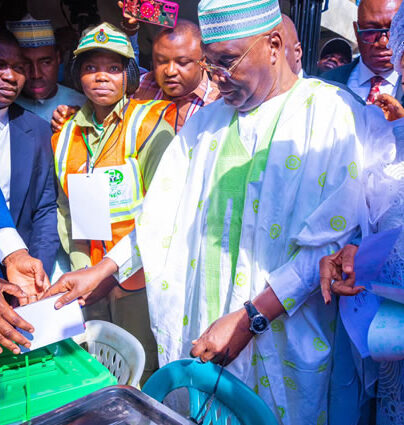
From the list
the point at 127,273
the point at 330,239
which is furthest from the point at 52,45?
the point at 330,239

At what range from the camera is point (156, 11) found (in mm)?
2559

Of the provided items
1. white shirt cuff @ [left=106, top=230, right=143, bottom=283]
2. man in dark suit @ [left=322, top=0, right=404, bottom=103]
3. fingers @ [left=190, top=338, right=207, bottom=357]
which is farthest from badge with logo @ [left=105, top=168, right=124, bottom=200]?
man in dark suit @ [left=322, top=0, right=404, bottom=103]

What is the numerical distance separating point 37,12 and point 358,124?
10.3 ft

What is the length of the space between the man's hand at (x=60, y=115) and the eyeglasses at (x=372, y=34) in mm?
1696

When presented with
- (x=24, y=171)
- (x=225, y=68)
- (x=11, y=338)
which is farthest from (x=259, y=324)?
(x=24, y=171)

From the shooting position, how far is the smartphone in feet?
8.29

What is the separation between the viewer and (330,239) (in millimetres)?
1405

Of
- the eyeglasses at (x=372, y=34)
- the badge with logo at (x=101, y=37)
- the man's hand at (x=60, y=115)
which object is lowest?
the man's hand at (x=60, y=115)

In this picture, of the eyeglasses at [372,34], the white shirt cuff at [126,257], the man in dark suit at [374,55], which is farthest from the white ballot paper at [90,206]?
the eyeglasses at [372,34]

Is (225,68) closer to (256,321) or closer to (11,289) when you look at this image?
(256,321)

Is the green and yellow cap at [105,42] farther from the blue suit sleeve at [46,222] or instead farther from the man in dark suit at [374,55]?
the man in dark suit at [374,55]

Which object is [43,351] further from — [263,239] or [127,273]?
[263,239]

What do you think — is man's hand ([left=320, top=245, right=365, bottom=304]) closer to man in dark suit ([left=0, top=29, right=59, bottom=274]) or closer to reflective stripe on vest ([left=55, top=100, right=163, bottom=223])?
reflective stripe on vest ([left=55, top=100, right=163, bottom=223])

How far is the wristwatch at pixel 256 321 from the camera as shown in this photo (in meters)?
1.43
